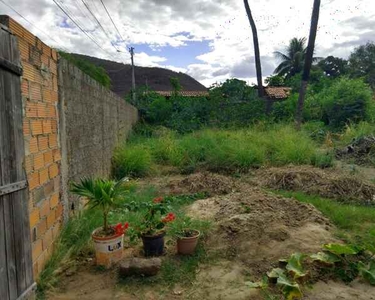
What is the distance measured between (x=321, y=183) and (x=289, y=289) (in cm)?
371

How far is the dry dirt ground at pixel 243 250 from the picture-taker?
2416mm

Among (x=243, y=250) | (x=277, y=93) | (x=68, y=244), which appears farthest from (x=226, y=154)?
(x=277, y=93)

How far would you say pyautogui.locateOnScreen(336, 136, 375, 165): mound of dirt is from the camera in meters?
7.86

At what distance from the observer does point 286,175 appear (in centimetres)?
600

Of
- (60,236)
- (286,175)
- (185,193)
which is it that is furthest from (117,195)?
(286,175)

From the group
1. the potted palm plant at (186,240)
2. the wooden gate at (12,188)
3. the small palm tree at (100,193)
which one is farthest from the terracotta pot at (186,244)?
the wooden gate at (12,188)

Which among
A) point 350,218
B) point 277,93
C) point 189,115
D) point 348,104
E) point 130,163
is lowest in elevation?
point 350,218

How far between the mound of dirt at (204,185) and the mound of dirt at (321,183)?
30.8 inches

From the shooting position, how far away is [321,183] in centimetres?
559

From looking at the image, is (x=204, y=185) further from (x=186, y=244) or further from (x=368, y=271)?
(x=368, y=271)

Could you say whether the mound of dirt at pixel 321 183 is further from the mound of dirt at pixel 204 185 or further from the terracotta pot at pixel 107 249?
the terracotta pot at pixel 107 249

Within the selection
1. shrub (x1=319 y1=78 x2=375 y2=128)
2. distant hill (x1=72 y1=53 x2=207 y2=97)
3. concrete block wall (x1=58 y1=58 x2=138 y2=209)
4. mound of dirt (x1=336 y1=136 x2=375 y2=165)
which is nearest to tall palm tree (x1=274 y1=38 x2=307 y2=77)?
distant hill (x1=72 y1=53 x2=207 y2=97)

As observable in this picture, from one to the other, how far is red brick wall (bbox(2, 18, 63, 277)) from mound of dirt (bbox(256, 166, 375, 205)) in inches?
161

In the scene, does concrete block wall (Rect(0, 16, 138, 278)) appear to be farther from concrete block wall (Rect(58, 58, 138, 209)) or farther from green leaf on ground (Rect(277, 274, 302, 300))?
green leaf on ground (Rect(277, 274, 302, 300))
